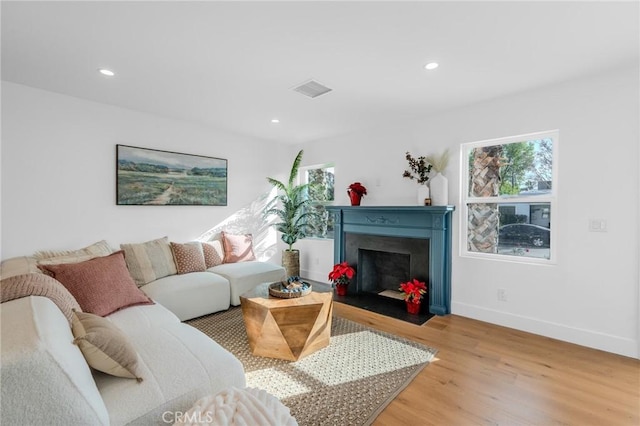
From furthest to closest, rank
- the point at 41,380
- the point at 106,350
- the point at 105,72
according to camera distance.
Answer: the point at 105,72
the point at 106,350
the point at 41,380

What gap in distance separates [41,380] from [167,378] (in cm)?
58

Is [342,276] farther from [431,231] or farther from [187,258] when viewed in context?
[187,258]

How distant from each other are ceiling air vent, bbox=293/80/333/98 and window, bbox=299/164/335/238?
195 centimetres

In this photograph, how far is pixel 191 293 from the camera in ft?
10.4

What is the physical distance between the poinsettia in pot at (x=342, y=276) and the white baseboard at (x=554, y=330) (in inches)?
52.0

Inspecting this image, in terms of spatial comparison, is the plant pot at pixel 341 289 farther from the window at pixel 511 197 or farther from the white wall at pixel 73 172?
the white wall at pixel 73 172

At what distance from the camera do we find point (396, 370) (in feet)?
7.36

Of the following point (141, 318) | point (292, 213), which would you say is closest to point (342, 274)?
point (292, 213)

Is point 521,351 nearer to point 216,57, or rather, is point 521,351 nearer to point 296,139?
point 216,57

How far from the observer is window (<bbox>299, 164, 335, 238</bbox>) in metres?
4.95

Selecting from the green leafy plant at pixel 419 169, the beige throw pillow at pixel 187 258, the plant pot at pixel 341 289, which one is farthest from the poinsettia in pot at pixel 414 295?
the beige throw pillow at pixel 187 258

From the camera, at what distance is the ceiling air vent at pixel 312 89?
2.79 m

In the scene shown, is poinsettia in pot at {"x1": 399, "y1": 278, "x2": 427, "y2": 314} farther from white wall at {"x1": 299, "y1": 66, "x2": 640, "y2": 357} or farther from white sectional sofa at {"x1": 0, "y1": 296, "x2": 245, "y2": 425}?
white sectional sofa at {"x1": 0, "y1": 296, "x2": 245, "y2": 425}

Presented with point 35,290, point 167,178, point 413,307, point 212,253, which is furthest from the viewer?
point 212,253
